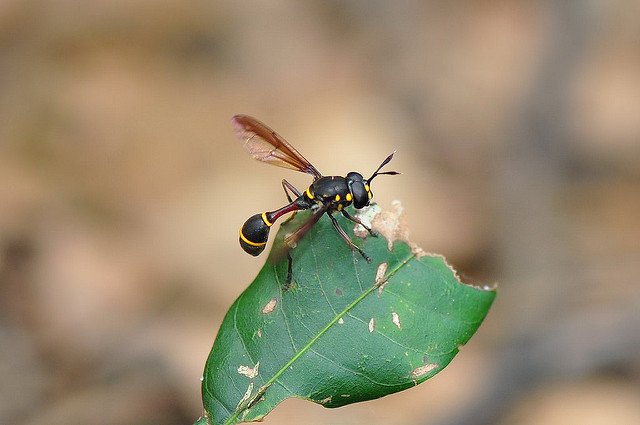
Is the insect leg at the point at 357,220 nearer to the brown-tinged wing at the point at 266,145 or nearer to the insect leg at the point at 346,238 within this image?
the insect leg at the point at 346,238

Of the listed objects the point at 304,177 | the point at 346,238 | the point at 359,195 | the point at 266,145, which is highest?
the point at 304,177

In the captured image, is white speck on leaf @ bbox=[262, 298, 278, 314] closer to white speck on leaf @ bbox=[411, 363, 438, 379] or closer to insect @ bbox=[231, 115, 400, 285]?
insect @ bbox=[231, 115, 400, 285]

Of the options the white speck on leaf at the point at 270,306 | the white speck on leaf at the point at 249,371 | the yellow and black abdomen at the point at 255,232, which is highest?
the yellow and black abdomen at the point at 255,232

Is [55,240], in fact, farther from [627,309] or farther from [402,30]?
[627,309]

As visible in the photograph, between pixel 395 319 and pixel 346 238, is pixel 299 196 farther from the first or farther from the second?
pixel 395 319

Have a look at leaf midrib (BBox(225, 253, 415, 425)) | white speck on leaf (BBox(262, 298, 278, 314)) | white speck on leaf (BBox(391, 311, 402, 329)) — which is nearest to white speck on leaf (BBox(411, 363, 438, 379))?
white speck on leaf (BBox(391, 311, 402, 329))

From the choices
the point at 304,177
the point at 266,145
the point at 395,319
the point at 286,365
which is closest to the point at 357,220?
the point at 395,319

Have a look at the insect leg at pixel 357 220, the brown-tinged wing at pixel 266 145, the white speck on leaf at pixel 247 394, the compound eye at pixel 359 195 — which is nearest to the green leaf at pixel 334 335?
the white speck on leaf at pixel 247 394
